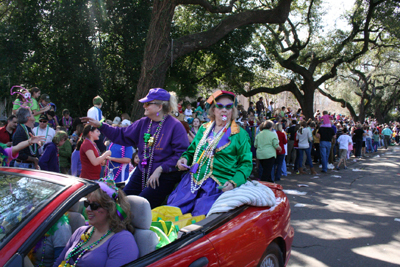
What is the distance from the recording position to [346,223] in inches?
226

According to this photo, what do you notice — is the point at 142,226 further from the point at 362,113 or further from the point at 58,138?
the point at 362,113

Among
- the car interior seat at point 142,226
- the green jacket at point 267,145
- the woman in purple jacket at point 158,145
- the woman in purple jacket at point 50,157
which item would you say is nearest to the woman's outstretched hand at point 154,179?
the woman in purple jacket at point 158,145

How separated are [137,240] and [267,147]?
7142 millimetres

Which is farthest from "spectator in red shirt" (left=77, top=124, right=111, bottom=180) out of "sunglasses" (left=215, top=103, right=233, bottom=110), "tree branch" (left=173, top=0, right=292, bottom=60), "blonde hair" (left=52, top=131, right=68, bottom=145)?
"tree branch" (left=173, top=0, right=292, bottom=60)

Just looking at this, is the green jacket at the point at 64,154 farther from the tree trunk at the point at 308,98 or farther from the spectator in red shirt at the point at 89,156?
the tree trunk at the point at 308,98

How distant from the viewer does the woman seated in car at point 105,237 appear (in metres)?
2.03

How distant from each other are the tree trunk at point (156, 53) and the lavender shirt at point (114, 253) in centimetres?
931

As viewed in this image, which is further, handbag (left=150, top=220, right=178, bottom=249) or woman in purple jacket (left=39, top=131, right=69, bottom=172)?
woman in purple jacket (left=39, top=131, right=69, bottom=172)

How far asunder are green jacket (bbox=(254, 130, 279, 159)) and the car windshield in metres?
7.48

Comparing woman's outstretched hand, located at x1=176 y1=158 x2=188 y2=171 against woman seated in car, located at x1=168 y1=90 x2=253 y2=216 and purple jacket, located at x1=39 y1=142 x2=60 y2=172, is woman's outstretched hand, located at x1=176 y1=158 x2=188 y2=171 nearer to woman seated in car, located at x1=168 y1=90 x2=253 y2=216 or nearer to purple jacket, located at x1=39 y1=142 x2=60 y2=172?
woman seated in car, located at x1=168 y1=90 x2=253 y2=216

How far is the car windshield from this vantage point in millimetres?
1731

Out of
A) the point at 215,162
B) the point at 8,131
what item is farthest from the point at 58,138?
the point at 215,162

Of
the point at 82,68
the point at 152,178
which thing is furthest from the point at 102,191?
the point at 82,68

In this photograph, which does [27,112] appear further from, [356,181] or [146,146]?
[356,181]
